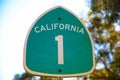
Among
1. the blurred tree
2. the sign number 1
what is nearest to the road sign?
the sign number 1

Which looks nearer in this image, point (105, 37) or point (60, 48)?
point (60, 48)

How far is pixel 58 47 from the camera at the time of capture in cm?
241

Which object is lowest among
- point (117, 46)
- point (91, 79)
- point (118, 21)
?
point (91, 79)

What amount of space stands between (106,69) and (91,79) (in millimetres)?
1197

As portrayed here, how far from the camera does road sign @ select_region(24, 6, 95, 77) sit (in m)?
2.37

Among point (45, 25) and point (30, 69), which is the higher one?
point (45, 25)

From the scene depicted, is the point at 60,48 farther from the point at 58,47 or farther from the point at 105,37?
the point at 105,37

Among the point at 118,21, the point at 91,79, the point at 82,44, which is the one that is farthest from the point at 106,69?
the point at 82,44

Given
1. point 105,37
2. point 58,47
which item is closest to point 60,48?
point 58,47

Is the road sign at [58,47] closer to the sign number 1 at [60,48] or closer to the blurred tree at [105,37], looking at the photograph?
the sign number 1 at [60,48]

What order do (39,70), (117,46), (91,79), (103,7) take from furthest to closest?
(91,79) < (117,46) < (103,7) < (39,70)

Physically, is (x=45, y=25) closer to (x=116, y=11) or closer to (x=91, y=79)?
(x=116, y=11)

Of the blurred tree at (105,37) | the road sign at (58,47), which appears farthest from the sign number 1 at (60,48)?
the blurred tree at (105,37)

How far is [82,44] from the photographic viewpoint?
2.50 metres
